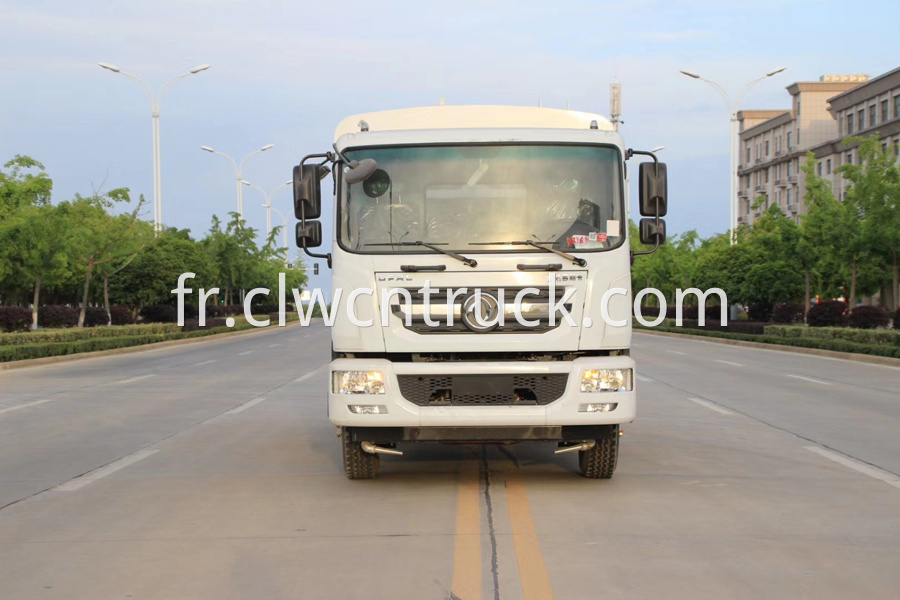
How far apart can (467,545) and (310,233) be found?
10.2 feet

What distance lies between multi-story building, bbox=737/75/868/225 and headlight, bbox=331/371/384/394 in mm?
84501

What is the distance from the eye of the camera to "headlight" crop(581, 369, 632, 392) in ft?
26.7

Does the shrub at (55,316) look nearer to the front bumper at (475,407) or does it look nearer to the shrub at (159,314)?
the shrub at (159,314)

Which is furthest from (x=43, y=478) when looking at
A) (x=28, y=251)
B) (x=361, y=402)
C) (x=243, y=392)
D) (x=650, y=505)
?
(x=28, y=251)

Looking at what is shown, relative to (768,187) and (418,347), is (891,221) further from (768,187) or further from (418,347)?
(768,187)

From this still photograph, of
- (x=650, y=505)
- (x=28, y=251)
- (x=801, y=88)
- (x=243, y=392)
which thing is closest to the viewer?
(x=650, y=505)

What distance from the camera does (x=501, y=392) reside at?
26.5 ft

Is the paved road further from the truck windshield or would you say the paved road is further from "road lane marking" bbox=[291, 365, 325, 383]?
"road lane marking" bbox=[291, 365, 325, 383]

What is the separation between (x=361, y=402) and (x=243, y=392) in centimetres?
1063

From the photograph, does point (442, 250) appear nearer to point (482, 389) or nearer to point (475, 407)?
point (482, 389)

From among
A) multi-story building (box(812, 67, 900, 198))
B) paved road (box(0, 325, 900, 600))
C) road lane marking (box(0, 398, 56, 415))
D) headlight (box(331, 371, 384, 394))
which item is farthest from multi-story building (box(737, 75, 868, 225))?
headlight (box(331, 371, 384, 394))

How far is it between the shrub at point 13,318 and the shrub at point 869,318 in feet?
99.0

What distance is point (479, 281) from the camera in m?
8.08

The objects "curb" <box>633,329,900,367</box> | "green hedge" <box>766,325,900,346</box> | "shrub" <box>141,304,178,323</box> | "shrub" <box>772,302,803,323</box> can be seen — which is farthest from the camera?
"shrub" <box>141,304,178,323</box>
